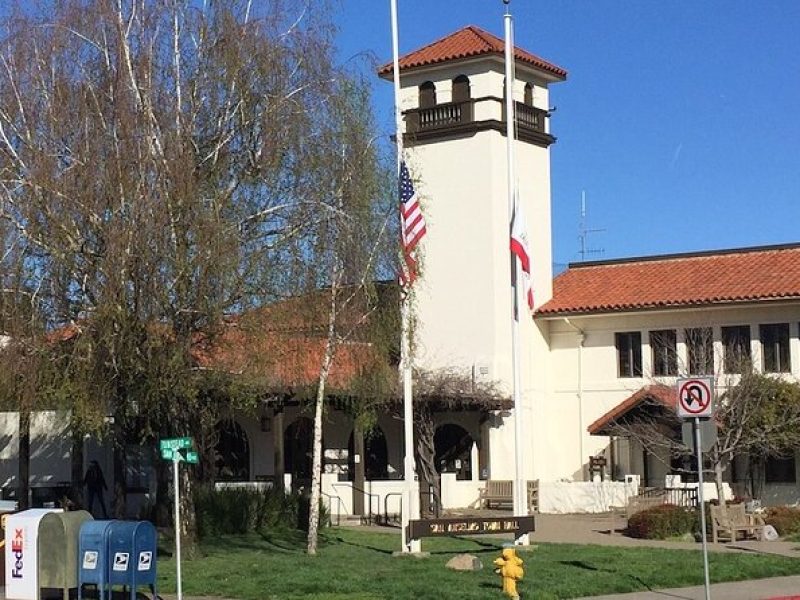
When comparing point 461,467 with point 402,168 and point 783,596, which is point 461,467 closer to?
point 402,168

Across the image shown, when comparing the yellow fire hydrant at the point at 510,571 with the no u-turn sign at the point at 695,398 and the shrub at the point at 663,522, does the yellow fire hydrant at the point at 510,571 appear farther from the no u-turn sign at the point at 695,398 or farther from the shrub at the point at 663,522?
the shrub at the point at 663,522

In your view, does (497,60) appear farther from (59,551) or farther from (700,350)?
(59,551)

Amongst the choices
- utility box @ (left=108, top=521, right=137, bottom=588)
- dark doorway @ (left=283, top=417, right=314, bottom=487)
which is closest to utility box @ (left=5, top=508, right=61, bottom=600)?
utility box @ (left=108, top=521, right=137, bottom=588)

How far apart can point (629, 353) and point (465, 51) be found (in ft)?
33.6

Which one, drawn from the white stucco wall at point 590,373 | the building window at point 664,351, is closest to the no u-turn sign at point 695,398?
the white stucco wall at point 590,373

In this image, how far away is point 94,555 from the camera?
17422 mm

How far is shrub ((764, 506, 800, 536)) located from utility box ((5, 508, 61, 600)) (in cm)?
1714

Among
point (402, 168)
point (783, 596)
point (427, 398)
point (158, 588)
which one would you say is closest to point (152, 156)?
point (402, 168)

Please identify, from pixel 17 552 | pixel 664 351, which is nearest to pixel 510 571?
pixel 17 552

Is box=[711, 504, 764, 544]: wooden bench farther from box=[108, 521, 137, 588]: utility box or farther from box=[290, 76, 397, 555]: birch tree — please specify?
box=[108, 521, 137, 588]: utility box

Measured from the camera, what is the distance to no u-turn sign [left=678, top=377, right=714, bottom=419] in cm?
1750

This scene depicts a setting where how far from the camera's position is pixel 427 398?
118 ft

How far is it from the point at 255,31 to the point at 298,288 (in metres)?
4.20

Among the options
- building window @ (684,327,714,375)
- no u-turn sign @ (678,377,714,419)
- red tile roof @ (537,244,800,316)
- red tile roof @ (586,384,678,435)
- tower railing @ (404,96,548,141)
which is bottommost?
no u-turn sign @ (678,377,714,419)
